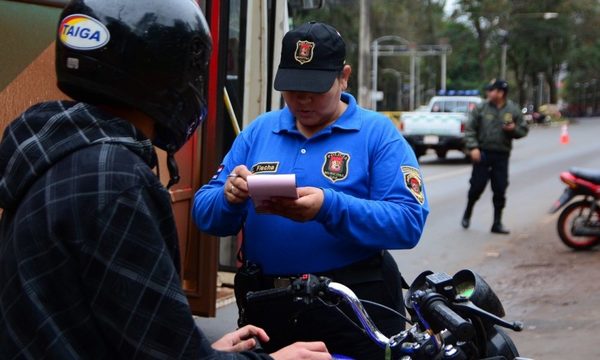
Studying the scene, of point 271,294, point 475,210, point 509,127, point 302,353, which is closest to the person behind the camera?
point 302,353

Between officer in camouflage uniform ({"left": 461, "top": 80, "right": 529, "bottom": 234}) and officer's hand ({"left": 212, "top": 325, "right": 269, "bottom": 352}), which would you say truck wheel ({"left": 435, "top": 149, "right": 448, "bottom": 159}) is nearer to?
officer in camouflage uniform ({"left": 461, "top": 80, "right": 529, "bottom": 234})

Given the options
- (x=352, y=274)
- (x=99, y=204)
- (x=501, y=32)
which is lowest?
(x=352, y=274)

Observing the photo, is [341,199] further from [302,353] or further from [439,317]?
[302,353]

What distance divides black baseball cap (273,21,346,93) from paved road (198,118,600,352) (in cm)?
295

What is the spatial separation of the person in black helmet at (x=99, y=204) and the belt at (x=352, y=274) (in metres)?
1.09

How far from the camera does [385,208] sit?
2.63m

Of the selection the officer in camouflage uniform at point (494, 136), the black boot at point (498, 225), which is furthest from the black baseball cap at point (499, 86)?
the black boot at point (498, 225)

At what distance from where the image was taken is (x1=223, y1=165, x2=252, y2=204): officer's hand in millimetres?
2607

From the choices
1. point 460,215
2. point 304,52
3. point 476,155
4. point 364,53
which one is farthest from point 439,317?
point 364,53

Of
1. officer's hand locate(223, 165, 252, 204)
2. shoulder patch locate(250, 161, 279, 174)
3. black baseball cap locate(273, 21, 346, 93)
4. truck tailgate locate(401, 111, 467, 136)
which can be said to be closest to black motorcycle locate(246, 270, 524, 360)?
officer's hand locate(223, 165, 252, 204)

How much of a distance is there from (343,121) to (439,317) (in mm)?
981

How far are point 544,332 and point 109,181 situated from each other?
5197 mm

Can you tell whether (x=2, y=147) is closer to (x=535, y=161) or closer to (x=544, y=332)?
(x=544, y=332)

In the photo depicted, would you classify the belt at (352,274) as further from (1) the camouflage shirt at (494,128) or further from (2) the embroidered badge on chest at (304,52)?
(1) the camouflage shirt at (494,128)
